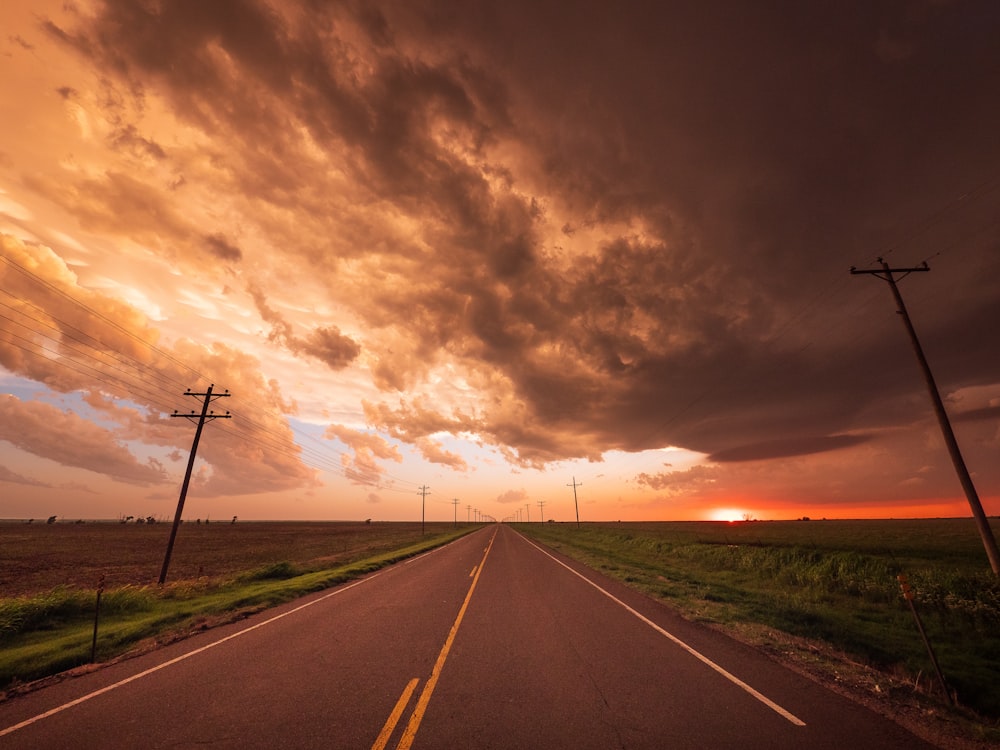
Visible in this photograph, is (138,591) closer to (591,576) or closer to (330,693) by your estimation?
(330,693)

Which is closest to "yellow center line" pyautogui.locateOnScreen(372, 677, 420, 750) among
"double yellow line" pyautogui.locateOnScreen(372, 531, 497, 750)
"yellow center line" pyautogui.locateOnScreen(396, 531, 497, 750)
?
"double yellow line" pyautogui.locateOnScreen(372, 531, 497, 750)

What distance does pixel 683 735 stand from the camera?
4.59 meters

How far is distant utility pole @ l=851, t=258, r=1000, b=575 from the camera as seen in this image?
12680mm

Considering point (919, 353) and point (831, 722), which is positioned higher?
point (919, 353)

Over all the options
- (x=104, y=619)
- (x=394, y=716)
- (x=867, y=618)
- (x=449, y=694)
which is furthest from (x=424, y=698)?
(x=867, y=618)

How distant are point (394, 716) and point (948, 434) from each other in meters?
19.1

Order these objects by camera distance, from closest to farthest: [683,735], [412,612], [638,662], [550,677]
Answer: [683,735] < [550,677] < [638,662] < [412,612]

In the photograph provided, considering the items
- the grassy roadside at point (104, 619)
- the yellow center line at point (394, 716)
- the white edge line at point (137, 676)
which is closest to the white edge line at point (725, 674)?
the yellow center line at point (394, 716)

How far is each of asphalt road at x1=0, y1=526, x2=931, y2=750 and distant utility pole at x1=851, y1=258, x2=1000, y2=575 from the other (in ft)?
37.5

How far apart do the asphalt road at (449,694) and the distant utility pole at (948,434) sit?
37.5 feet

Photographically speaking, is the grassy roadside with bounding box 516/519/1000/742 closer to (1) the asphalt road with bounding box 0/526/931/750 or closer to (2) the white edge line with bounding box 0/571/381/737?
(1) the asphalt road with bounding box 0/526/931/750

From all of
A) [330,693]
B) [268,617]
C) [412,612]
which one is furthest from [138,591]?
[330,693]

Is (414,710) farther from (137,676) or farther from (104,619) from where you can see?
(104,619)

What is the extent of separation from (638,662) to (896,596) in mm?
14246
